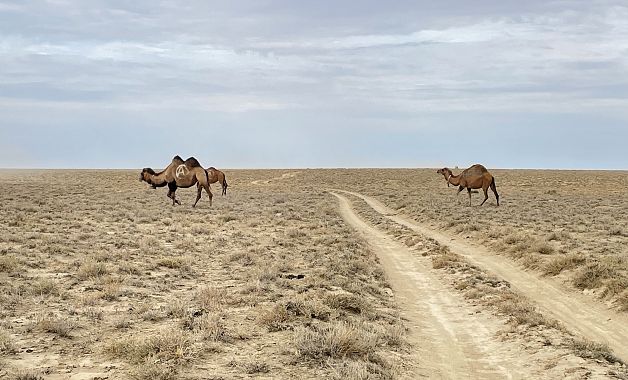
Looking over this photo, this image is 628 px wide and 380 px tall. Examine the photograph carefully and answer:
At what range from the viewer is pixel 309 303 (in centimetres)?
1054

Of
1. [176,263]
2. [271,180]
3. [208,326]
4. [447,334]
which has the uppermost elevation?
[271,180]

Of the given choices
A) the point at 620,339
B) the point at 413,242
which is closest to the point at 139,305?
the point at 620,339

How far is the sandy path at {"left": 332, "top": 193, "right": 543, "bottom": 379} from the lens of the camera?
312 inches

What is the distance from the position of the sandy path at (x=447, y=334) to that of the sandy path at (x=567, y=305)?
5.25ft

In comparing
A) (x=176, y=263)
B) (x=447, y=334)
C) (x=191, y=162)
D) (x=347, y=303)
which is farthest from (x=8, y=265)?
(x=191, y=162)

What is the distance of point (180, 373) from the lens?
700cm

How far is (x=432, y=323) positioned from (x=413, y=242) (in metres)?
11.3

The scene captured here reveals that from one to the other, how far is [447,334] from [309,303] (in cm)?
257

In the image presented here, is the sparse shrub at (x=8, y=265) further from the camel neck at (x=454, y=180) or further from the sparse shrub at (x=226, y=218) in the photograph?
the camel neck at (x=454, y=180)

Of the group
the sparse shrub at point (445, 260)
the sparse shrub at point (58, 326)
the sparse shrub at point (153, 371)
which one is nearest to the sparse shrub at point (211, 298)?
the sparse shrub at point (58, 326)

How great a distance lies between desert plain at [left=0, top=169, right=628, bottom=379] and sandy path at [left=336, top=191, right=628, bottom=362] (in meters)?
0.06

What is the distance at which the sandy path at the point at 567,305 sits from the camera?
32.3ft

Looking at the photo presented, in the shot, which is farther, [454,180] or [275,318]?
[454,180]

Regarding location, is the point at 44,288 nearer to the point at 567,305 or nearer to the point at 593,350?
the point at 593,350
